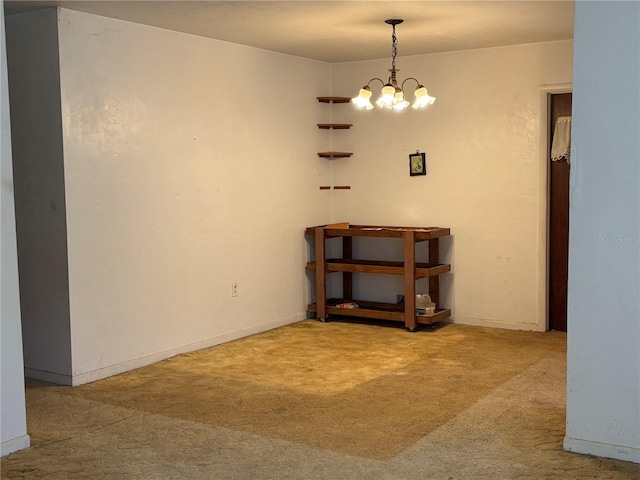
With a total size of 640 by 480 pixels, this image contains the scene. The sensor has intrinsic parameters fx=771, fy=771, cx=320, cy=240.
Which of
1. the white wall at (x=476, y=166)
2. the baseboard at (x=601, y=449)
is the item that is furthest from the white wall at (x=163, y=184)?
the baseboard at (x=601, y=449)

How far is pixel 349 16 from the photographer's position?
17.0ft

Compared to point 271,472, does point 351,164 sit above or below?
above

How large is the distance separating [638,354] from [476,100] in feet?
11.8

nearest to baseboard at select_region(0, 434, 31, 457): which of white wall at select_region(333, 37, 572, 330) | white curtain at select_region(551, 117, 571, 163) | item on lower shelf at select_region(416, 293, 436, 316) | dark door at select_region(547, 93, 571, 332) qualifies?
item on lower shelf at select_region(416, 293, 436, 316)

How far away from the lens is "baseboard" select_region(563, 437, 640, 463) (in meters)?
3.49

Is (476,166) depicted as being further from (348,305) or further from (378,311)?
(348,305)

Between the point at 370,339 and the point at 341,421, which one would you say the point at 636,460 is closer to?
the point at 341,421

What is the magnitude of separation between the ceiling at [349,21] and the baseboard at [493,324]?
2331 millimetres

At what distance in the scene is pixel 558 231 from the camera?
21.2 feet

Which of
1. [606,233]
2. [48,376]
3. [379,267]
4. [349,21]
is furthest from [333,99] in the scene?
[606,233]

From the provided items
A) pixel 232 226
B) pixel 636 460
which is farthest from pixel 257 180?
pixel 636 460

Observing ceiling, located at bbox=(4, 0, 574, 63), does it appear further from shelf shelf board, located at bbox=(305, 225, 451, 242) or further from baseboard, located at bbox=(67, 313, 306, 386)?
baseboard, located at bbox=(67, 313, 306, 386)

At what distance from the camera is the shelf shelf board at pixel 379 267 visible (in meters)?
6.48

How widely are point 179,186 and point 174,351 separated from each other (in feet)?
4.03
